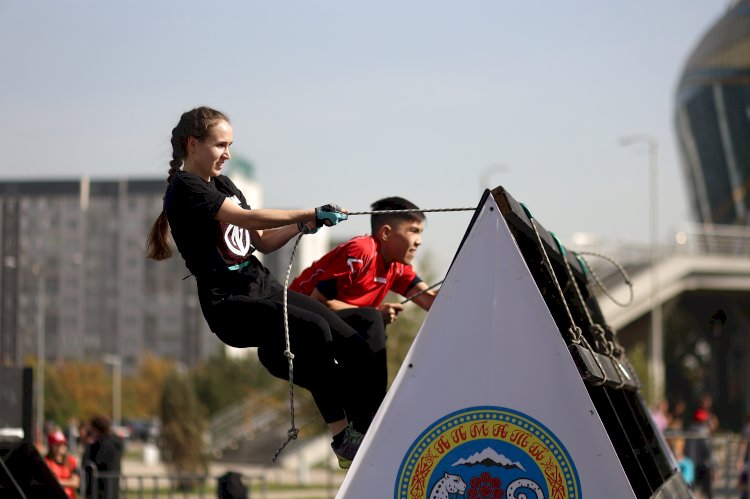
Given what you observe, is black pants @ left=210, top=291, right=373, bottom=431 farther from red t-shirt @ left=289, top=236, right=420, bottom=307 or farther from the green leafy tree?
the green leafy tree

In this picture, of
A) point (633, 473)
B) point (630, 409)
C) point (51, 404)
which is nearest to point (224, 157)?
point (633, 473)

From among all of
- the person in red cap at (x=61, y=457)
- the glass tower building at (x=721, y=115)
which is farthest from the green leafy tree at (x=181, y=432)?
the glass tower building at (x=721, y=115)

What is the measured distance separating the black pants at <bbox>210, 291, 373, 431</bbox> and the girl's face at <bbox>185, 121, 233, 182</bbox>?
0.48 m

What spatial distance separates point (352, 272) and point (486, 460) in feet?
4.56

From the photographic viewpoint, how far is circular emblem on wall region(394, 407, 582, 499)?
397 cm

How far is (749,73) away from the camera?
87.4m

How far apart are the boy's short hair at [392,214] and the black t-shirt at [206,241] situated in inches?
30.7

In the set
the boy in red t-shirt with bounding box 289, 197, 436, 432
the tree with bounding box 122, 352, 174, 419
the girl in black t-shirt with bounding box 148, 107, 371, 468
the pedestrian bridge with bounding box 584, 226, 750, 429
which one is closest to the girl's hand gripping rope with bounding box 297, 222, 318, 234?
the girl in black t-shirt with bounding box 148, 107, 371, 468

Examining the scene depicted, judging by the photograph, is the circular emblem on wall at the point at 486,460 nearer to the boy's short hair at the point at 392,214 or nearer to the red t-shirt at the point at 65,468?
the boy's short hair at the point at 392,214

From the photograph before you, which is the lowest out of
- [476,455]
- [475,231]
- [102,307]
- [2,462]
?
[102,307]

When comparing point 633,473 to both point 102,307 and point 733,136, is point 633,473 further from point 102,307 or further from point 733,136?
point 102,307

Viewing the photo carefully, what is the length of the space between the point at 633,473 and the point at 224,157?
73.2 inches

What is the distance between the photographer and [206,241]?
182 inches

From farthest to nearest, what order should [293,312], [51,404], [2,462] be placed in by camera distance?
[51,404]
[2,462]
[293,312]
